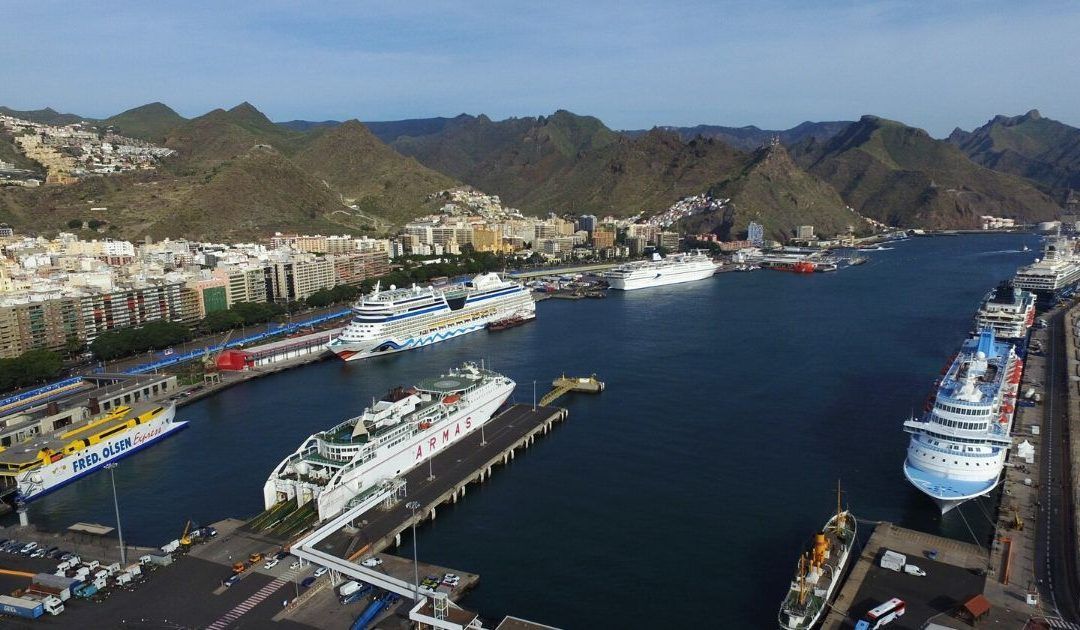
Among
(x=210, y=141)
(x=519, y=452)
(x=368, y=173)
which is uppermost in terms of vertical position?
(x=210, y=141)

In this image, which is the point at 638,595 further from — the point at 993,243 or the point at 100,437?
the point at 993,243

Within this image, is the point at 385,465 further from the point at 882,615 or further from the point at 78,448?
the point at 882,615

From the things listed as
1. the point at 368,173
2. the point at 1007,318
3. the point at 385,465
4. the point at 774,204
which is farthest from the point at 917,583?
the point at 368,173

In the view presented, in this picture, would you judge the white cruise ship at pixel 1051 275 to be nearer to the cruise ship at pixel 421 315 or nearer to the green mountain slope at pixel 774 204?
the cruise ship at pixel 421 315

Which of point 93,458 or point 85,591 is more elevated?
point 93,458

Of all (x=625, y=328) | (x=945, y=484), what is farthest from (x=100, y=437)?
(x=625, y=328)

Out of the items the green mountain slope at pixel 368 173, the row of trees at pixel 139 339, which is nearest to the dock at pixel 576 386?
the row of trees at pixel 139 339
